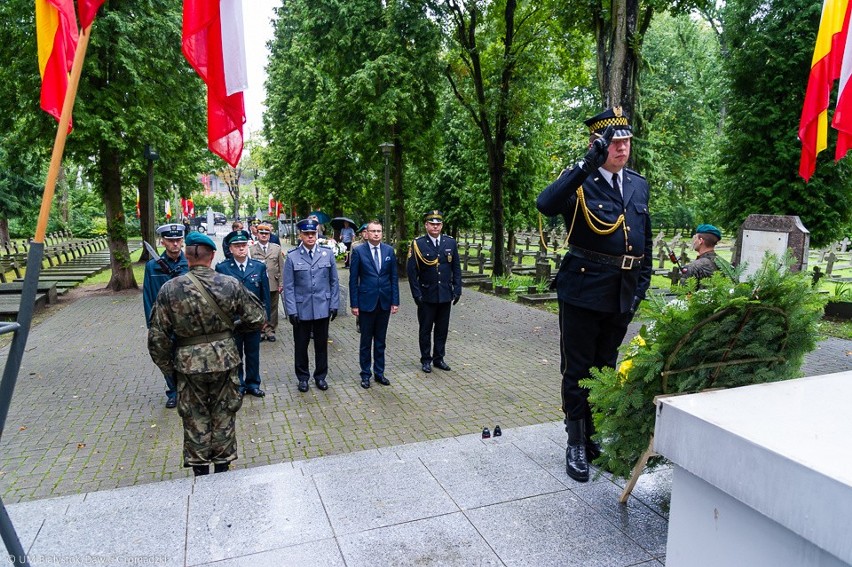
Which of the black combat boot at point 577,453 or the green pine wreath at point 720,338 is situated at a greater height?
the green pine wreath at point 720,338

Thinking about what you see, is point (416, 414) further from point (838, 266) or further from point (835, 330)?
point (838, 266)

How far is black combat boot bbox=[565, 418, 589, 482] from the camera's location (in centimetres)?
365

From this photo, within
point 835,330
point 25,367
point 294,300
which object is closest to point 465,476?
point 294,300

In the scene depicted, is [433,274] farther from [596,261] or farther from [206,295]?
A: [596,261]

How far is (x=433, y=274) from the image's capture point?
309 inches

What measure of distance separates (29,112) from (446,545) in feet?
54.2

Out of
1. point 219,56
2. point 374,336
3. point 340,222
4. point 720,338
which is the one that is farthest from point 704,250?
point 340,222

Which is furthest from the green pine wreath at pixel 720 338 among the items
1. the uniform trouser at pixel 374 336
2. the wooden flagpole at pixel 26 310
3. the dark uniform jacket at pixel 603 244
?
the uniform trouser at pixel 374 336

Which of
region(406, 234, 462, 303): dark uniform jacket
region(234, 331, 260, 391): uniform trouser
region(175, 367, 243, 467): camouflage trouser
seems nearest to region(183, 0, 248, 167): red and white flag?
region(175, 367, 243, 467): camouflage trouser

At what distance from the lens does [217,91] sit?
3590 millimetres

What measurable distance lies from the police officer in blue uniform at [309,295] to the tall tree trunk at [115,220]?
11693mm

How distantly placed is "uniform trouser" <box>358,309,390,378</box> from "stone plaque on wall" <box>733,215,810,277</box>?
7.43 meters

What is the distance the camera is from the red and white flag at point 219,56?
11.4ft

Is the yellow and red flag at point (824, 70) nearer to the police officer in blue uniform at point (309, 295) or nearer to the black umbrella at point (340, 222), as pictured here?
the police officer in blue uniform at point (309, 295)
